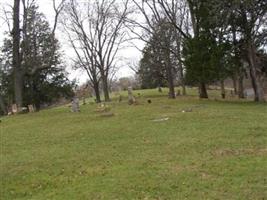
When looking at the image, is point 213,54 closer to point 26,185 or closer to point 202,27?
point 202,27

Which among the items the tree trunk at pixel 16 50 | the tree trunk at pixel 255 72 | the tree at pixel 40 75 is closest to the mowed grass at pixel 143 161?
the tree trunk at pixel 255 72

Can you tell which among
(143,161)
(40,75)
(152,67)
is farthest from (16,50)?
(152,67)

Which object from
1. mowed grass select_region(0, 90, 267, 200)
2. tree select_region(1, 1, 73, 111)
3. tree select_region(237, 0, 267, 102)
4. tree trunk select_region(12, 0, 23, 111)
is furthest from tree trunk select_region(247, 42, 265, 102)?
tree select_region(1, 1, 73, 111)

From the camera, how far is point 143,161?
39.0 ft

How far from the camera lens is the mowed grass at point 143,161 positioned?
9.22 meters

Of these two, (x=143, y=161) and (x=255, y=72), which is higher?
(x=255, y=72)

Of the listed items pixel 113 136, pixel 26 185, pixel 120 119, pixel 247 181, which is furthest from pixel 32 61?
pixel 247 181

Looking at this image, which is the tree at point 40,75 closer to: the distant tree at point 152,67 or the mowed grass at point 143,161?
the distant tree at point 152,67

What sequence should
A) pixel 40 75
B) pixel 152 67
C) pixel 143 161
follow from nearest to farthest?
pixel 143 161 → pixel 40 75 → pixel 152 67

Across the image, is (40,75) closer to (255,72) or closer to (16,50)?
(16,50)

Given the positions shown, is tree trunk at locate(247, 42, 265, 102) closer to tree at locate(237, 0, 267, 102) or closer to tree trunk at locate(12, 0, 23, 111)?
tree at locate(237, 0, 267, 102)

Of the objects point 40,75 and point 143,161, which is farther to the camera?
point 40,75

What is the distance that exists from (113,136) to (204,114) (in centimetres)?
623

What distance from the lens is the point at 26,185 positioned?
1061 centimetres
